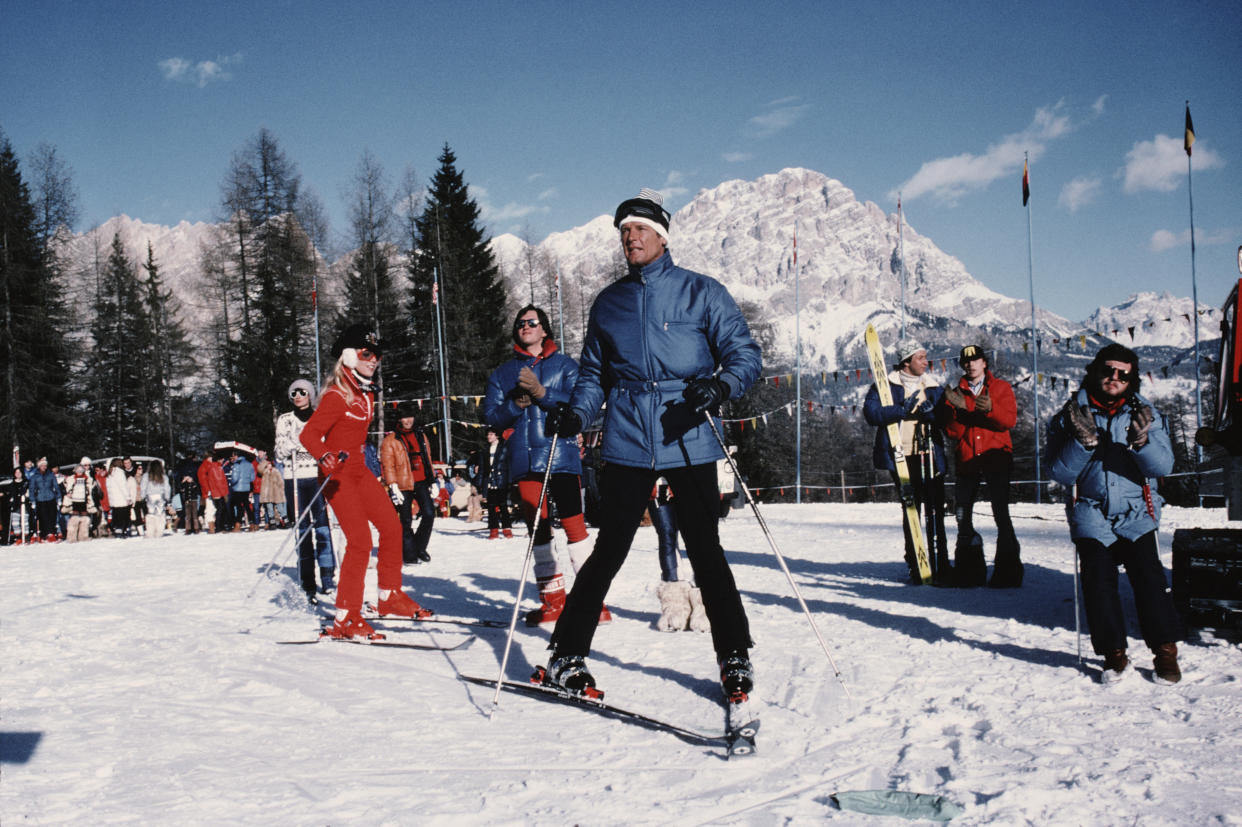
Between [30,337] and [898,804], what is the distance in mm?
39715

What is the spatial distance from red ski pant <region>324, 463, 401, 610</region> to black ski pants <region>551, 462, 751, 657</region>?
85.7 inches

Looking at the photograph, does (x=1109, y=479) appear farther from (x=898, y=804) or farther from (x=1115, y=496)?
(x=898, y=804)

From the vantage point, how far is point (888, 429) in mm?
7402

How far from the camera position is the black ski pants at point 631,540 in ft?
12.0

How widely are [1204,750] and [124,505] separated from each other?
65.4 feet

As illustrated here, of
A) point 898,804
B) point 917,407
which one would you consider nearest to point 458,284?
point 917,407

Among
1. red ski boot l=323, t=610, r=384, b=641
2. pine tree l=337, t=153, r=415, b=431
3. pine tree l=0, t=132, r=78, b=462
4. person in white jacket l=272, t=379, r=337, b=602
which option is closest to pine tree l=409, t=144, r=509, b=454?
pine tree l=337, t=153, r=415, b=431

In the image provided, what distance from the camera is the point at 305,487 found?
7.93m

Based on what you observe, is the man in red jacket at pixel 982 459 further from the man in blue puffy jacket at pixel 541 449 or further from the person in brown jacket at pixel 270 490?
the person in brown jacket at pixel 270 490

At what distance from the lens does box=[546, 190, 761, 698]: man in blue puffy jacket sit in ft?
12.0

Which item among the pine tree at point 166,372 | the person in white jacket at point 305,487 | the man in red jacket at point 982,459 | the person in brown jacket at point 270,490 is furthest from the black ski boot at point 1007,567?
the pine tree at point 166,372

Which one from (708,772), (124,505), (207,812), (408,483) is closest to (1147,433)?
(708,772)

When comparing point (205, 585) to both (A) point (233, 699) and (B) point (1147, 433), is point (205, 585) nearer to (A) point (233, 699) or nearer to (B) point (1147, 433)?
(A) point (233, 699)

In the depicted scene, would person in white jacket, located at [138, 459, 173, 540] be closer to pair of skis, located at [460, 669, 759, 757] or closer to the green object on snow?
pair of skis, located at [460, 669, 759, 757]
